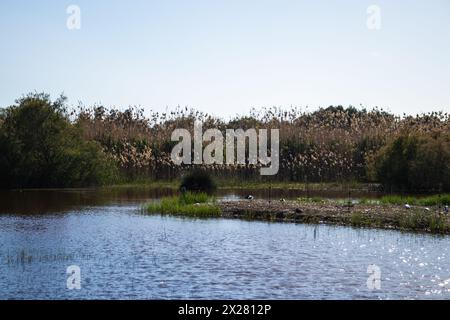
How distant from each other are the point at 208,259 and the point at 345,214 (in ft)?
38.9

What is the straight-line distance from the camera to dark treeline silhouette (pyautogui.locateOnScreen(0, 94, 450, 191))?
171ft

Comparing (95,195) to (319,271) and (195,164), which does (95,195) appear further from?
(319,271)

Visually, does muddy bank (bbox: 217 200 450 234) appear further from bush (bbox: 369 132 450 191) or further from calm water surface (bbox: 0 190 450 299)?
bush (bbox: 369 132 450 191)

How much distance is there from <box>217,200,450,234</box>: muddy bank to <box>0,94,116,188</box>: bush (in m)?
20.4

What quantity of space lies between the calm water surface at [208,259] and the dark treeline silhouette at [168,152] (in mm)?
21557

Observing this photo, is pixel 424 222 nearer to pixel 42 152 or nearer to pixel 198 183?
pixel 198 183

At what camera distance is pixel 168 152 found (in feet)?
202

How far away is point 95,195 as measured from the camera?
4919 cm

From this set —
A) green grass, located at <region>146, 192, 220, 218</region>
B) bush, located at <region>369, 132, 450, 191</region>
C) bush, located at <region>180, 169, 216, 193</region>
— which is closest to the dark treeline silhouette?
bush, located at <region>369, 132, 450, 191</region>

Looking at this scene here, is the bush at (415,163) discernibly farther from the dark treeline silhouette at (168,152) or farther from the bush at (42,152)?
the bush at (42,152)

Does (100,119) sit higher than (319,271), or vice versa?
(100,119)

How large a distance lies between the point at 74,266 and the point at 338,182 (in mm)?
39084

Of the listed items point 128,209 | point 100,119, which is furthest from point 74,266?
point 100,119

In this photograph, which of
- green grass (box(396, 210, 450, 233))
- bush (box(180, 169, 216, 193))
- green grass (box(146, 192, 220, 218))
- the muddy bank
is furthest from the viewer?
bush (box(180, 169, 216, 193))
